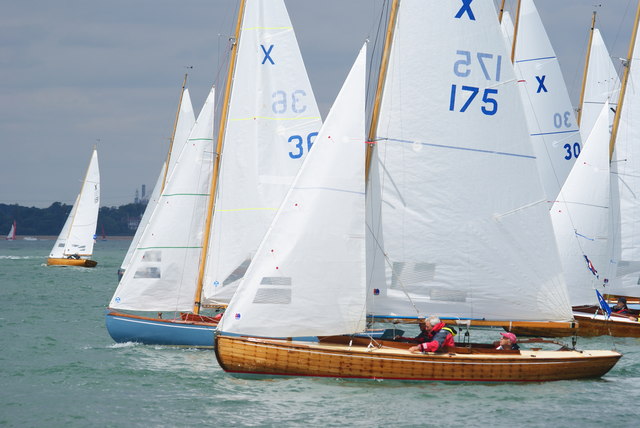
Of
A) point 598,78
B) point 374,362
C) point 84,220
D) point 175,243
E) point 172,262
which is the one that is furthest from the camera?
point 84,220

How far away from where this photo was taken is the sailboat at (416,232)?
19.6 metres

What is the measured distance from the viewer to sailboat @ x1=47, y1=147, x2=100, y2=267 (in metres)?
75.8

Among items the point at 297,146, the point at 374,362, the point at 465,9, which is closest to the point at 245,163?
the point at 297,146

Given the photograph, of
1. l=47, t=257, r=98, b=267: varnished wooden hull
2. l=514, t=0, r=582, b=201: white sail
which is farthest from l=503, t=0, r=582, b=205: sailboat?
l=47, t=257, r=98, b=267: varnished wooden hull


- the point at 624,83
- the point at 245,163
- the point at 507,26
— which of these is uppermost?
the point at 507,26

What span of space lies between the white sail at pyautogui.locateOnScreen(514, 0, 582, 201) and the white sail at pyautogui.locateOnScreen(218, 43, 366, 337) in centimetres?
1892

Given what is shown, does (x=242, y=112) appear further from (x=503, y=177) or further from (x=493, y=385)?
(x=493, y=385)

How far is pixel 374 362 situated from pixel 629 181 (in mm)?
16671

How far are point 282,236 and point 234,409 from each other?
139 inches

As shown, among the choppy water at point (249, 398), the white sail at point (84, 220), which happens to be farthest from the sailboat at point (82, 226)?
the choppy water at point (249, 398)

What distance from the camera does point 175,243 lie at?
26.5 metres

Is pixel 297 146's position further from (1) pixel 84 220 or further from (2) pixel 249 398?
(1) pixel 84 220

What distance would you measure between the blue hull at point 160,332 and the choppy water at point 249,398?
0.37 meters

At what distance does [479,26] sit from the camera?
20266mm
